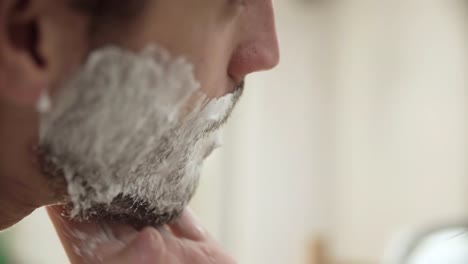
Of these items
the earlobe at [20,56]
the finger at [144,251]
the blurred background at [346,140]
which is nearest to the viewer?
the earlobe at [20,56]

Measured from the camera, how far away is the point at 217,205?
1945mm

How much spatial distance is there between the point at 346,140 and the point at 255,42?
180 cm

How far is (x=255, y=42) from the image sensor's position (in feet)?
1.69

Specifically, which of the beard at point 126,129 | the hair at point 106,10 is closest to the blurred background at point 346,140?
the beard at point 126,129

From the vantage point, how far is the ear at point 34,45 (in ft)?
1.39

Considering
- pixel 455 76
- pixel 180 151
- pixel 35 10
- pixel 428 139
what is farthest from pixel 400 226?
pixel 35 10

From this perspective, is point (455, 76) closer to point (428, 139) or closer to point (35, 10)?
point (428, 139)

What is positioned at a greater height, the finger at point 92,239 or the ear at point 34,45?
the ear at point 34,45

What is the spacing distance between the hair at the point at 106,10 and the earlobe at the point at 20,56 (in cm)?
3

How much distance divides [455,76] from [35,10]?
175 cm

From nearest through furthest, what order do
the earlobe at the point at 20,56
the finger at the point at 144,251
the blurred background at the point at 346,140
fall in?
the earlobe at the point at 20,56 → the finger at the point at 144,251 → the blurred background at the point at 346,140

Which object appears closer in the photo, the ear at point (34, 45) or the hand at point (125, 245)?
the ear at point (34, 45)

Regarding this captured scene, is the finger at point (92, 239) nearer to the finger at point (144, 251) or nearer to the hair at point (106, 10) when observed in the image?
the finger at point (144, 251)

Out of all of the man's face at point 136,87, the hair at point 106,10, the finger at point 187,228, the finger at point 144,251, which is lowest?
the finger at point 144,251
